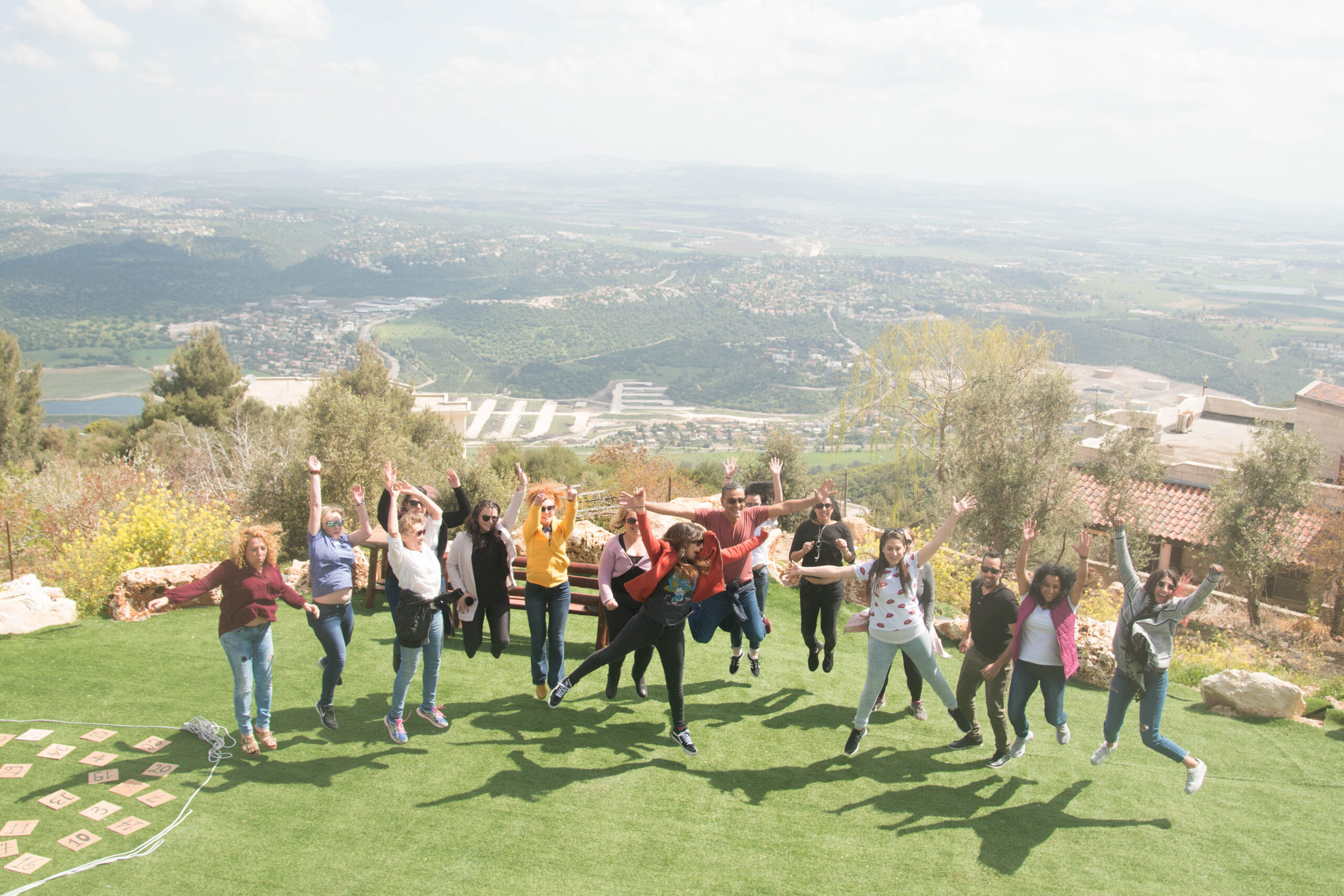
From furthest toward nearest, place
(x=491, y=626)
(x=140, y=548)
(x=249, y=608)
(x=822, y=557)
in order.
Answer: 1. (x=140, y=548)
2. (x=822, y=557)
3. (x=491, y=626)
4. (x=249, y=608)

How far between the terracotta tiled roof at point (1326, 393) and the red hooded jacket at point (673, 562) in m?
32.7

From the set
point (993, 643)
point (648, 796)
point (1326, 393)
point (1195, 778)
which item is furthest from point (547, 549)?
point (1326, 393)

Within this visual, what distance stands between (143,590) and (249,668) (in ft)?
15.3

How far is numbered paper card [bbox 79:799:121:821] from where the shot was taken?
5.32 m

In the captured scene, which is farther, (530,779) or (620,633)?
(620,633)

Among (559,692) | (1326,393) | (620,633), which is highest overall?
(620,633)

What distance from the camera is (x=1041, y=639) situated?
19.3ft

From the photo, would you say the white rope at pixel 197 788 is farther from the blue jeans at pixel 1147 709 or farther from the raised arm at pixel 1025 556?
the blue jeans at pixel 1147 709

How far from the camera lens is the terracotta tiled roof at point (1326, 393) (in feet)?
97.0

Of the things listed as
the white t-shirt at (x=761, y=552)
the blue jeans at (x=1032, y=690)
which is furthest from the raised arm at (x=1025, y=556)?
the white t-shirt at (x=761, y=552)

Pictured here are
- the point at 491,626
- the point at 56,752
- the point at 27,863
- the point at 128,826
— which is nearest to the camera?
the point at 27,863

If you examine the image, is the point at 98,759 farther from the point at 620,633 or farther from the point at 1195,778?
the point at 1195,778

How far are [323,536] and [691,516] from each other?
3.16 m

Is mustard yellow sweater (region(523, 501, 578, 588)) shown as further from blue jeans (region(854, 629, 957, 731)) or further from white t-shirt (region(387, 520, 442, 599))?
blue jeans (region(854, 629, 957, 731))
